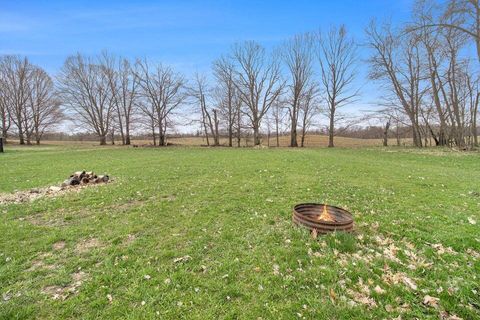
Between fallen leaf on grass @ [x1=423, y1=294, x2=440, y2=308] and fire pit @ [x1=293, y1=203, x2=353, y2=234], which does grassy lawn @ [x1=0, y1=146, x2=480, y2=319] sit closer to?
fallen leaf on grass @ [x1=423, y1=294, x2=440, y2=308]

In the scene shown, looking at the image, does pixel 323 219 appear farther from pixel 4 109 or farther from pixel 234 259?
pixel 4 109

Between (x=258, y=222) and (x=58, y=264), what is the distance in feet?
10.7

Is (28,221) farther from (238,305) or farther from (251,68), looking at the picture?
(251,68)

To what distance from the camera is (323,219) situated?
4.46 m

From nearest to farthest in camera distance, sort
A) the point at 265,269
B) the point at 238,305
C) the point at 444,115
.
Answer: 1. the point at 238,305
2. the point at 265,269
3. the point at 444,115

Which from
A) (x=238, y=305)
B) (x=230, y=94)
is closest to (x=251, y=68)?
(x=230, y=94)

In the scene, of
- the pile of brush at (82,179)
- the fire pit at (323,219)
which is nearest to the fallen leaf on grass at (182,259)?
the fire pit at (323,219)

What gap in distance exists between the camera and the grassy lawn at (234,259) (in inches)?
104

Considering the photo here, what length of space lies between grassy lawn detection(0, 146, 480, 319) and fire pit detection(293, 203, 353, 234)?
0.20 m

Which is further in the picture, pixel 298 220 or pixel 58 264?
pixel 298 220

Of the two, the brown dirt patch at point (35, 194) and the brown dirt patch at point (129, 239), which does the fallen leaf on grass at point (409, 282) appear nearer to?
the brown dirt patch at point (129, 239)

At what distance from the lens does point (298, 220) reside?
4.57 m

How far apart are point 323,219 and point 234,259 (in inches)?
72.2

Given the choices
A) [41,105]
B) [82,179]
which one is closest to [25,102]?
[41,105]
